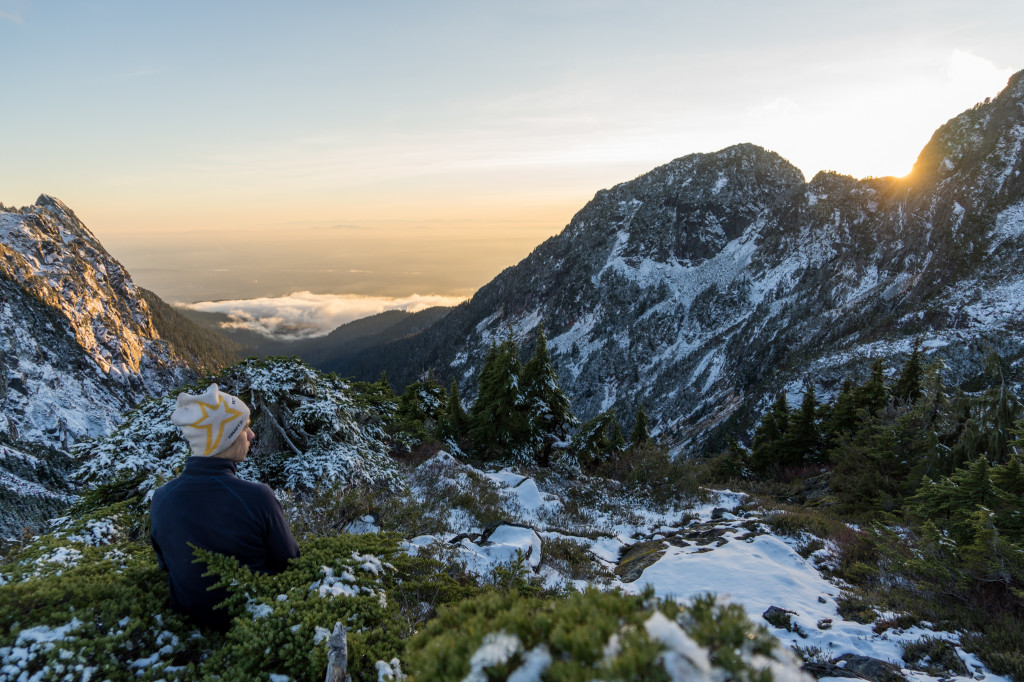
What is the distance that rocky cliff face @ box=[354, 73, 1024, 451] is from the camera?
4178 cm

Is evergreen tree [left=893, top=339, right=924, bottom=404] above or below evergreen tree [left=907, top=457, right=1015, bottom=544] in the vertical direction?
below

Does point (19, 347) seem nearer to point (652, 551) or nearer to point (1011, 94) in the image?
point (652, 551)

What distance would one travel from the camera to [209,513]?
10.7 ft

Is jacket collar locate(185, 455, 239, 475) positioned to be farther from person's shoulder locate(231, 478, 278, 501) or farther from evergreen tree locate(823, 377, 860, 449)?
evergreen tree locate(823, 377, 860, 449)

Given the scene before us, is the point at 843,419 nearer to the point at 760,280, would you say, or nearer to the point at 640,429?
the point at 640,429

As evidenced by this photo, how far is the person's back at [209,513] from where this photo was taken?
10.7 ft

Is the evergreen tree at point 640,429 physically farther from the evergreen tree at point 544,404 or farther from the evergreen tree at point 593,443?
the evergreen tree at point 544,404

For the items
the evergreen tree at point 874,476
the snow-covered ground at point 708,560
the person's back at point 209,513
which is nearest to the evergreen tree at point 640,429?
the evergreen tree at point 874,476

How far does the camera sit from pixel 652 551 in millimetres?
10305

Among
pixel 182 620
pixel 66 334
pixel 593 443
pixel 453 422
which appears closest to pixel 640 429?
pixel 593 443

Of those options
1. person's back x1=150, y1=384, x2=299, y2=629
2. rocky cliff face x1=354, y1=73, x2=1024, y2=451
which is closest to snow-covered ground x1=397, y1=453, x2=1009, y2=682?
person's back x1=150, y1=384, x2=299, y2=629

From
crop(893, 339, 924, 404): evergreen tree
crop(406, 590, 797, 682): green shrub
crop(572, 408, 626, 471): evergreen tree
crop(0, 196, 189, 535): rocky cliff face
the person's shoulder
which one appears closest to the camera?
crop(406, 590, 797, 682): green shrub

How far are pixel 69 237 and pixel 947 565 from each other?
221112mm

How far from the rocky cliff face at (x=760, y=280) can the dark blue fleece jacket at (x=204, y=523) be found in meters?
40.9
